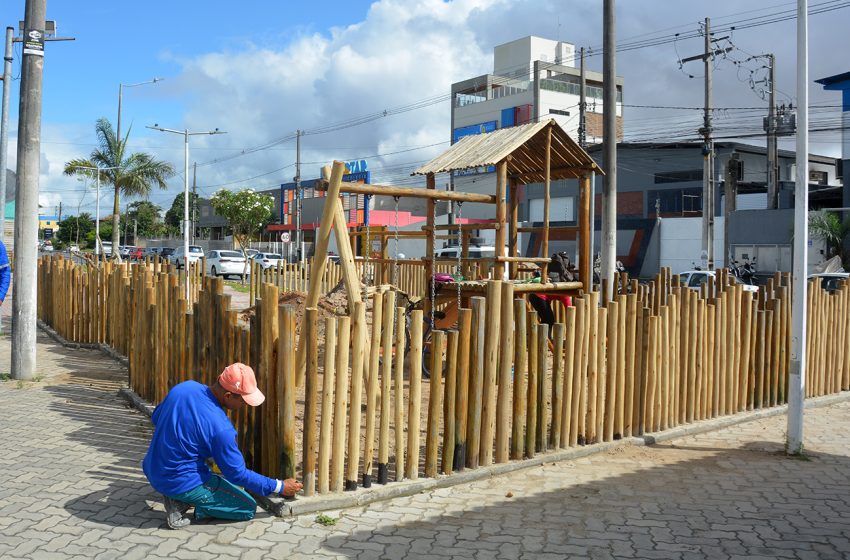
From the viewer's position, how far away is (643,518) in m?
5.09

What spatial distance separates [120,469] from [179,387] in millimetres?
1432

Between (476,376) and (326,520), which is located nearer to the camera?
(326,520)

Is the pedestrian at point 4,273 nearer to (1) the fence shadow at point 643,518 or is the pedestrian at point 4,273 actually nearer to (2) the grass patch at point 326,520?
(2) the grass patch at point 326,520

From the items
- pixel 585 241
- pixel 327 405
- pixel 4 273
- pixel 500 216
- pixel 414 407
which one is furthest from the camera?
pixel 585 241

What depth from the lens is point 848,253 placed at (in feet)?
92.2

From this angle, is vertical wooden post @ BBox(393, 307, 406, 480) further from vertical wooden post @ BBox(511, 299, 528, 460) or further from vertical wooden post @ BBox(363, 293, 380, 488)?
vertical wooden post @ BBox(511, 299, 528, 460)

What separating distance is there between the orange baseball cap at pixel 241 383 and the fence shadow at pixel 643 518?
0.97 m

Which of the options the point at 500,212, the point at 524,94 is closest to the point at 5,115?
the point at 500,212

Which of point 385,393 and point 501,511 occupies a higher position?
point 385,393

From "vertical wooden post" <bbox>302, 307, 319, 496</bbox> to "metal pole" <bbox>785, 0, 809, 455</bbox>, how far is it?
4.28 metres

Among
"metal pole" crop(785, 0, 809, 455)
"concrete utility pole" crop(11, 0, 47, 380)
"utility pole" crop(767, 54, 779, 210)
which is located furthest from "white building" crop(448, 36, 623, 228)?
"metal pole" crop(785, 0, 809, 455)

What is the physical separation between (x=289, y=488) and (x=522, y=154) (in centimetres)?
629

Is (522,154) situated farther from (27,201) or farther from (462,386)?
(27,201)

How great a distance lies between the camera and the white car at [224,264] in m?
35.1
